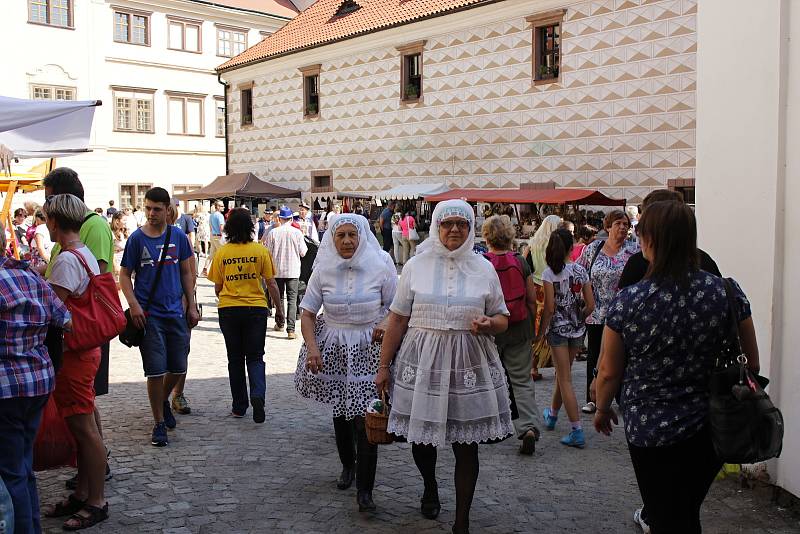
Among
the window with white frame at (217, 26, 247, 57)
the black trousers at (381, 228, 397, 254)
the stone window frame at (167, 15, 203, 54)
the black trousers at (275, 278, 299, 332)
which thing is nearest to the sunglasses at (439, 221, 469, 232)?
the black trousers at (275, 278, 299, 332)

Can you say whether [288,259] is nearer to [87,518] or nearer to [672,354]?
[87,518]

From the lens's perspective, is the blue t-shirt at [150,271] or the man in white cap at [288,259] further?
the man in white cap at [288,259]

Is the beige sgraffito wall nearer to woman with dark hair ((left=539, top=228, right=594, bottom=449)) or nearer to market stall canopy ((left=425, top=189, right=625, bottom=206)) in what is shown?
market stall canopy ((left=425, top=189, right=625, bottom=206))

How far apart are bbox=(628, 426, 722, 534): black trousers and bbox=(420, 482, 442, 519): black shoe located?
181 centimetres

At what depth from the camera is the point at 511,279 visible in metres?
6.21

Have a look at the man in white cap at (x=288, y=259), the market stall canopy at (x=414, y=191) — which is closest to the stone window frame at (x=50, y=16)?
the market stall canopy at (x=414, y=191)

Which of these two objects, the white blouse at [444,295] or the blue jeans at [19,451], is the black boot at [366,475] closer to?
the white blouse at [444,295]

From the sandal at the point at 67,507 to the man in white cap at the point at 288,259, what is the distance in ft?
25.4

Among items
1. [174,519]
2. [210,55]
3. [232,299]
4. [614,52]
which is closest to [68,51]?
[210,55]

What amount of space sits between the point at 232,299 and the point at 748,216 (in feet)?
14.1

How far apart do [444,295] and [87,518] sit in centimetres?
237

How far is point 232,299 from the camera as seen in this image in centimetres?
766

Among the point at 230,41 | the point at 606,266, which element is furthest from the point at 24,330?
the point at 230,41

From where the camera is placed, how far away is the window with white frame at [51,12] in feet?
126
